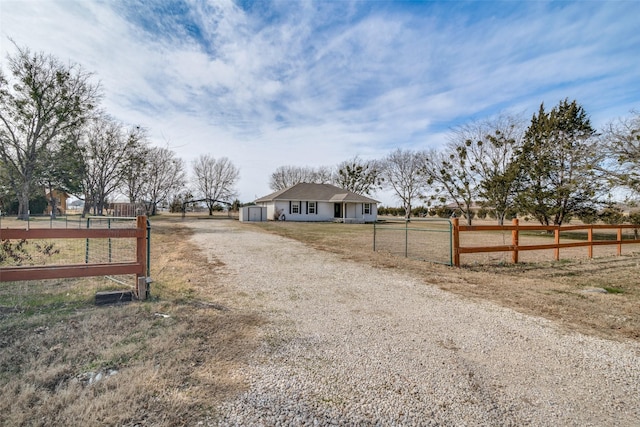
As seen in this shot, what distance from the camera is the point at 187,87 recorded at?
13078mm

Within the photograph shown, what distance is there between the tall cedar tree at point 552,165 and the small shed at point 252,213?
23223mm

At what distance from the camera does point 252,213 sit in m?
31.5

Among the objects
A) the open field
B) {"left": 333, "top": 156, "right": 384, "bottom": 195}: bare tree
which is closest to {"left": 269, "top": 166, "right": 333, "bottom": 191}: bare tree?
{"left": 333, "top": 156, "right": 384, "bottom": 195}: bare tree

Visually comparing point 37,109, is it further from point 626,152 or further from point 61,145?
point 626,152

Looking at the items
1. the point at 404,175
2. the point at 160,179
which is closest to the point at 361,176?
the point at 404,175

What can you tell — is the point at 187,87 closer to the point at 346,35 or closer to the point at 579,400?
Answer: the point at 346,35

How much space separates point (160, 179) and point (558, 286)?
4472cm

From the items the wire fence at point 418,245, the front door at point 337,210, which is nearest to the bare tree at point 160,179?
the front door at point 337,210

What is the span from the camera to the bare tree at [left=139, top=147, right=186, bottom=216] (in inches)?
1364

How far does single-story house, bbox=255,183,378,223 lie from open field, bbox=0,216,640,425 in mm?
26702

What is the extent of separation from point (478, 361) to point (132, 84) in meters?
14.6

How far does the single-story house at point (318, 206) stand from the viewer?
33438mm

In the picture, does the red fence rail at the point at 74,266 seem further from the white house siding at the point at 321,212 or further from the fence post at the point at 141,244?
the white house siding at the point at 321,212

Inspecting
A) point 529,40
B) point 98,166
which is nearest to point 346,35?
point 529,40
